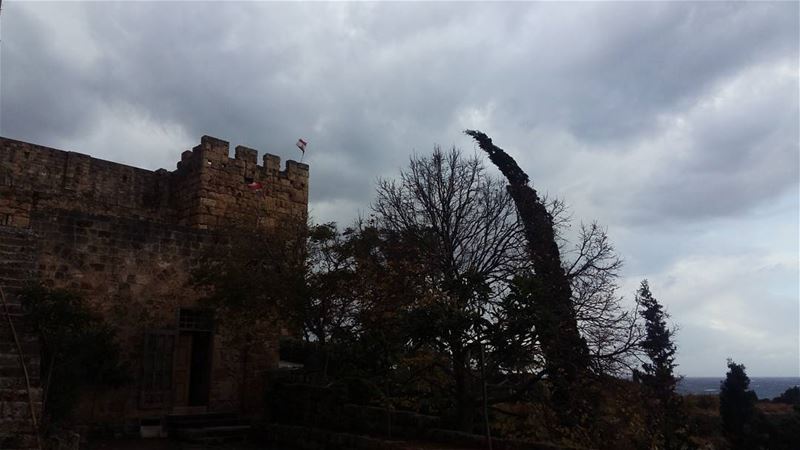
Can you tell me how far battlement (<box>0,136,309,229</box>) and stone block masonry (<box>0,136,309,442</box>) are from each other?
32mm

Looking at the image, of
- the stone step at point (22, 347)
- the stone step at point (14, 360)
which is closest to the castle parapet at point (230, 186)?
the stone step at point (22, 347)

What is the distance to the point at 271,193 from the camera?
17.2m

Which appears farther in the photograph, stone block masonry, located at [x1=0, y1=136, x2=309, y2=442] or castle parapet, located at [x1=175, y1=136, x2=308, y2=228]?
castle parapet, located at [x1=175, y1=136, x2=308, y2=228]

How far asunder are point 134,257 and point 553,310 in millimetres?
8184

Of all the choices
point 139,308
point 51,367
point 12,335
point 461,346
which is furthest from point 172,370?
point 461,346

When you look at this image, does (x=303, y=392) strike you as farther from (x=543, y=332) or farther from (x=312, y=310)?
(x=543, y=332)

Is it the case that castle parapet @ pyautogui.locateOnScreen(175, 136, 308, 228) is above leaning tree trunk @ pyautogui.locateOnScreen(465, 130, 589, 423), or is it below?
above

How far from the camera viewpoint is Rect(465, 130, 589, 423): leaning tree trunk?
871 centimetres

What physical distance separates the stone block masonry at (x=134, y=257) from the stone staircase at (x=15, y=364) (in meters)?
0.05

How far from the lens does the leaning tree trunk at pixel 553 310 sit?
871cm

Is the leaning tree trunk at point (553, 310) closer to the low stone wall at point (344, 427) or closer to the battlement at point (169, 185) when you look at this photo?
the low stone wall at point (344, 427)

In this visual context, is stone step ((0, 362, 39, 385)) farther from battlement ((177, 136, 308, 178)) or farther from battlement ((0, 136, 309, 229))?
battlement ((177, 136, 308, 178))

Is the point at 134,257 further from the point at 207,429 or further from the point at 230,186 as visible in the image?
the point at 230,186

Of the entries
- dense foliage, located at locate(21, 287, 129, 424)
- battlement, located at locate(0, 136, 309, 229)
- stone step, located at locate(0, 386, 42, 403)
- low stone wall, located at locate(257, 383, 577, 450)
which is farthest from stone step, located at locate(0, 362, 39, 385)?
battlement, located at locate(0, 136, 309, 229)
